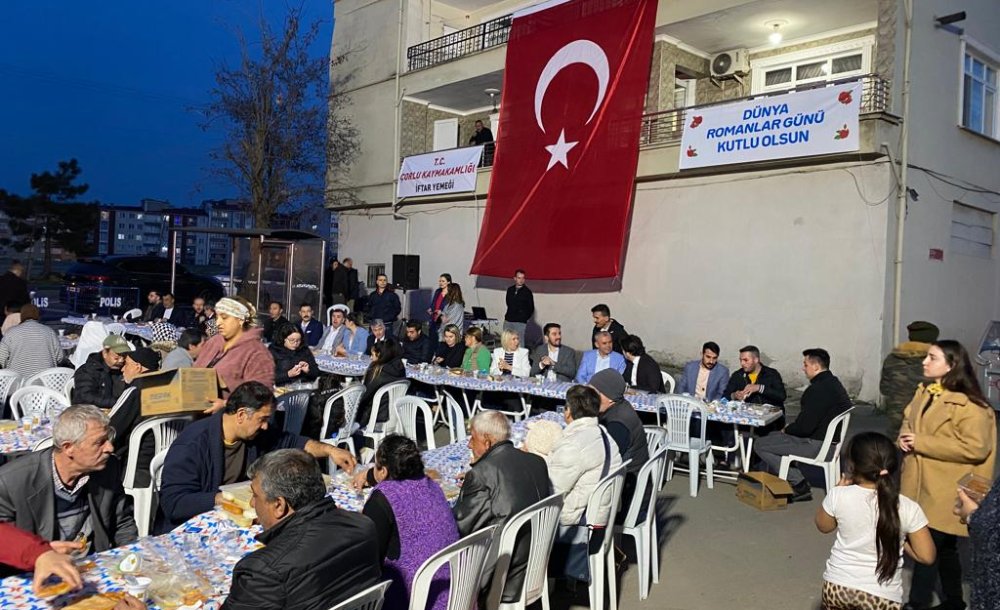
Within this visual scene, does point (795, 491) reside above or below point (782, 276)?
below

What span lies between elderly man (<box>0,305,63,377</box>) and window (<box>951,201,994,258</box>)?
535 inches

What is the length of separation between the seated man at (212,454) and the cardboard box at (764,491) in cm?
452

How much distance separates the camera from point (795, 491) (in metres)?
7.10

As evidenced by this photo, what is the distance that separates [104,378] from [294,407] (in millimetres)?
1498

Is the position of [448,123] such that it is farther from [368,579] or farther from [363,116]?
[368,579]

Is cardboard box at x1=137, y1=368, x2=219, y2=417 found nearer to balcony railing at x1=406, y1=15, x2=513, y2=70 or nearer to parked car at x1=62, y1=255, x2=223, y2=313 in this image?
parked car at x1=62, y1=255, x2=223, y2=313

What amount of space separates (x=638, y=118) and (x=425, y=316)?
26.0 ft

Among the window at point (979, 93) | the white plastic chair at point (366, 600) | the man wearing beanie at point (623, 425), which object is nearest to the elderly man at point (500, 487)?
the white plastic chair at point (366, 600)

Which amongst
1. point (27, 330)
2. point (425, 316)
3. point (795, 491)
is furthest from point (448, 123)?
point (795, 491)

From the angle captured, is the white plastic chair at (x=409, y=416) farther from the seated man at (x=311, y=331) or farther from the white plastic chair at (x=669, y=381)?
the seated man at (x=311, y=331)

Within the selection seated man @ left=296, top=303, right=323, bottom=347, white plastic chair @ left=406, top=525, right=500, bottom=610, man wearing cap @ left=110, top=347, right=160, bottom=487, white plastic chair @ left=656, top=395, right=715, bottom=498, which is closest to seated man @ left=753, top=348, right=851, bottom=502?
white plastic chair @ left=656, top=395, right=715, bottom=498

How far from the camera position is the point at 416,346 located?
10688mm

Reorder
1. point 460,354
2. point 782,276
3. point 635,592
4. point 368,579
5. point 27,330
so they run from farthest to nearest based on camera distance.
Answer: point 782,276 → point 460,354 → point 27,330 → point 635,592 → point 368,579

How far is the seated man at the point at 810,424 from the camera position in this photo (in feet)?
22.8
